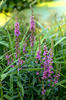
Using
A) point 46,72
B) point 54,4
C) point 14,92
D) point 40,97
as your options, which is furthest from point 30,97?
point 54,4

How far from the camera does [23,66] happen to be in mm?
1792

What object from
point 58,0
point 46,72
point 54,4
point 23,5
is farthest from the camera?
point 58,0

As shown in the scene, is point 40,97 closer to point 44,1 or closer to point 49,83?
point 49,83

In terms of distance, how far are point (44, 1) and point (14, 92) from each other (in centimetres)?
681

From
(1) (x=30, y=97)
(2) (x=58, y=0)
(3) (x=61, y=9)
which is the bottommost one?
(1) (x=30, y=97)

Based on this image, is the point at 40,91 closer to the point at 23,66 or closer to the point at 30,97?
the point at 30,97

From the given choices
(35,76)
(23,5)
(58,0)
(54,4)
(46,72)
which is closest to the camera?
(46,72)

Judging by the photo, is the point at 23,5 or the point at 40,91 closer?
the point at 40,91

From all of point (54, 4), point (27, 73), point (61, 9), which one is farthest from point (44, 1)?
point (27, 73)

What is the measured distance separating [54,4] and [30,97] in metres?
6.57

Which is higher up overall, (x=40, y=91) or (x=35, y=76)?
(x=35, y=76)

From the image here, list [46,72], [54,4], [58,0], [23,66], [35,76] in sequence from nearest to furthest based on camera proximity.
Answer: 1. [46,72]
2. [23,66]
3. [35,76]
4. [54,4]
5. [58,0]

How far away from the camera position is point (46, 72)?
1655mm

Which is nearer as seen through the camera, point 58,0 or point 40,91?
point 40,91
